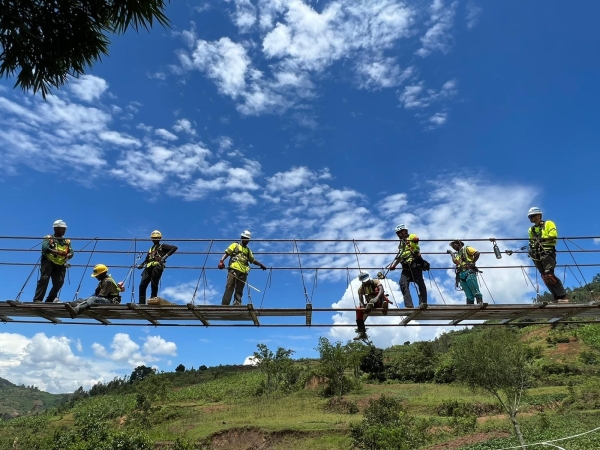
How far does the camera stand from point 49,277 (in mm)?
8391

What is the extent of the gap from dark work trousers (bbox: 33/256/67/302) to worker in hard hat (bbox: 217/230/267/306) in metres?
3.11

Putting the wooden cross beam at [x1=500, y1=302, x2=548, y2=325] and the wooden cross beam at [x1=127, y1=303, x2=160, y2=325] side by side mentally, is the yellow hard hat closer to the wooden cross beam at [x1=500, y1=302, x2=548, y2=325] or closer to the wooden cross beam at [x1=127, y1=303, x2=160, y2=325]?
the wooden cross beam at [x1=127, y1=303, x2=160, y2=325]

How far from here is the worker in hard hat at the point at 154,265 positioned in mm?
8664

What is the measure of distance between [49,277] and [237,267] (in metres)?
3.56

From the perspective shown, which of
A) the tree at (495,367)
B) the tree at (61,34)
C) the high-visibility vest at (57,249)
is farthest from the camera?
the tree at (495,367)

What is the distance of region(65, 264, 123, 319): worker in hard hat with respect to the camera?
7621 mm

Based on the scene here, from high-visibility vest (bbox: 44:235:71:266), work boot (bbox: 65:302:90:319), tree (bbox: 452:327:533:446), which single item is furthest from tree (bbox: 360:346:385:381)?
work boot (bbox: 65:302:90:319)

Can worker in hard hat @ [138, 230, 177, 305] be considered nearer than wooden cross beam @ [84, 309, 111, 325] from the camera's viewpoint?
No

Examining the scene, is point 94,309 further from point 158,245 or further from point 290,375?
point 290,375

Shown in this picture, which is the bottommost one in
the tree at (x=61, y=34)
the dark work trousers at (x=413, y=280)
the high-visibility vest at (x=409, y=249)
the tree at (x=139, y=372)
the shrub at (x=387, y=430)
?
the shrub at (x=387, y=430)

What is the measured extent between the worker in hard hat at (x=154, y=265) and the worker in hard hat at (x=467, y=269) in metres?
5.78

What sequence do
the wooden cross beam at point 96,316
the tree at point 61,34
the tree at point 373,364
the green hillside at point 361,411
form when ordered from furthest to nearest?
the tree at point 373,364 → the green hillside at point 361,411 → the wooden cross beam at point 96,316 → the tree at point 61,34

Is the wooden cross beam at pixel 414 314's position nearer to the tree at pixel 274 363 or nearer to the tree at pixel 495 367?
the tree at pixel 495 367

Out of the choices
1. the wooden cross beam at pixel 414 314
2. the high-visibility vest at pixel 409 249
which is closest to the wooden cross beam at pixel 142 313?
the wooden cross beam at pixel 414 314
